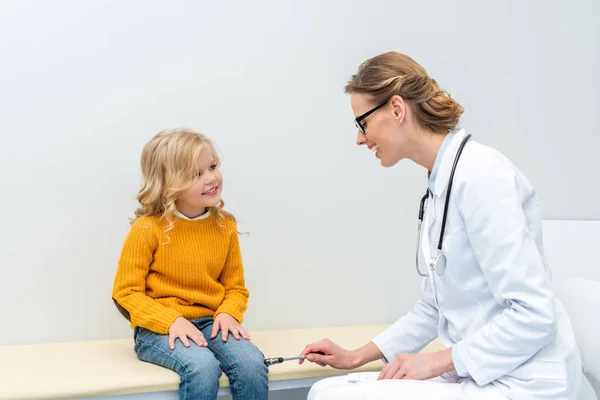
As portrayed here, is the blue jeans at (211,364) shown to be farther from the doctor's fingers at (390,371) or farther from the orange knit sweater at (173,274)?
the doctor's fingers at (390,371)

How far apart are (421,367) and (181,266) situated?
0.85 m

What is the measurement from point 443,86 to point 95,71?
4.51 feet

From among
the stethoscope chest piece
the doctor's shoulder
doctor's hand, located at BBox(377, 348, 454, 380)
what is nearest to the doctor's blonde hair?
the doctor's shoulder

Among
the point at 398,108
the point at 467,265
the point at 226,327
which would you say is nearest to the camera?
the point at 467,265

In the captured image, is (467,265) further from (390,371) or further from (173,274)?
(173,274)

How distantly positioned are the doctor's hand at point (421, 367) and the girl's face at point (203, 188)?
2.66 ft

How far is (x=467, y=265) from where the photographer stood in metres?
Result: 1.64

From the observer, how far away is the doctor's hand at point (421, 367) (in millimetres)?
1644

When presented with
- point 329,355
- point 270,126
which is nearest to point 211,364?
point 329,355

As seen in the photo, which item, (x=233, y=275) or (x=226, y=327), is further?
(x=233, y=275)

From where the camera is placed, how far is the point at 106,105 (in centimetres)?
245

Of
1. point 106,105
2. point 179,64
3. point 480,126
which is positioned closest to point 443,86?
point 480,126

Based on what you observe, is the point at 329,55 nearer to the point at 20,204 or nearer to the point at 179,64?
the point at 179,64

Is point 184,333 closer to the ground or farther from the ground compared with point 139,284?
closer to the ground
